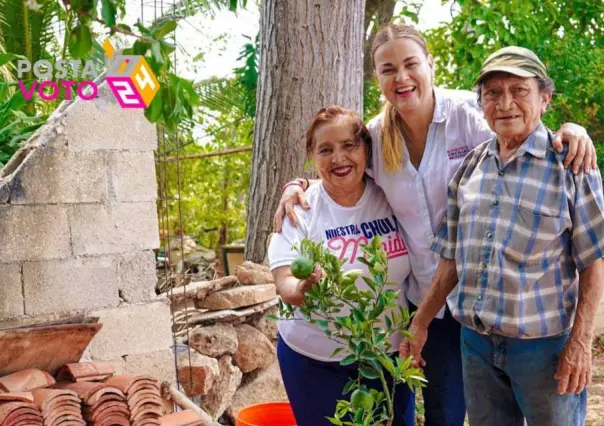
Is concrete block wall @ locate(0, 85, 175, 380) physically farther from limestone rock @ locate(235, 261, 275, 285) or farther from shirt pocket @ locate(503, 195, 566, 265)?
shirt pocket @ locate(503, 195, 566, 265)

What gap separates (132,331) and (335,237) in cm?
137

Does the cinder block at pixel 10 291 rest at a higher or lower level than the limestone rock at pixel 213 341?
higher

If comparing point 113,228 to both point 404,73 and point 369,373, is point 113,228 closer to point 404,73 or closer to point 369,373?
point 404,73

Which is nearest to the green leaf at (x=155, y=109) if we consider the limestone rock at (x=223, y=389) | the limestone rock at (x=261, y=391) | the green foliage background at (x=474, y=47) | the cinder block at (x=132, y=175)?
the cinder block at (x=132, y=175)

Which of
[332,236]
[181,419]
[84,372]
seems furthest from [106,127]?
[332,236]

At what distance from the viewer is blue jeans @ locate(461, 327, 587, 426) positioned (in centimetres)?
215

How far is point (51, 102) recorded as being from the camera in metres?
6.38

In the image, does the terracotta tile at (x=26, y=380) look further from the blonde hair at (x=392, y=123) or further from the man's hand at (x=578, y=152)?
the man's hand at (x=578, y=152)

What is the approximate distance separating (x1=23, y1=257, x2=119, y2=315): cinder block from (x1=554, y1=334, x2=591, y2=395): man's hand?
1945 mm

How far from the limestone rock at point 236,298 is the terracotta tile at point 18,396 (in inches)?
58.3

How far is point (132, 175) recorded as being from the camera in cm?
343

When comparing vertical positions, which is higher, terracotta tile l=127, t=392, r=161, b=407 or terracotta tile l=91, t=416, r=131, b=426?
terracotta tile l=127, t=392, r=161, b=407

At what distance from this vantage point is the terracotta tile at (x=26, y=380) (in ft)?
9.11

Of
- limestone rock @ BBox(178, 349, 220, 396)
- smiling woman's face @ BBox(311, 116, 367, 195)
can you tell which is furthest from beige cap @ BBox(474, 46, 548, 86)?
limestone rock @ BBox(178, 349, 220, 396)
